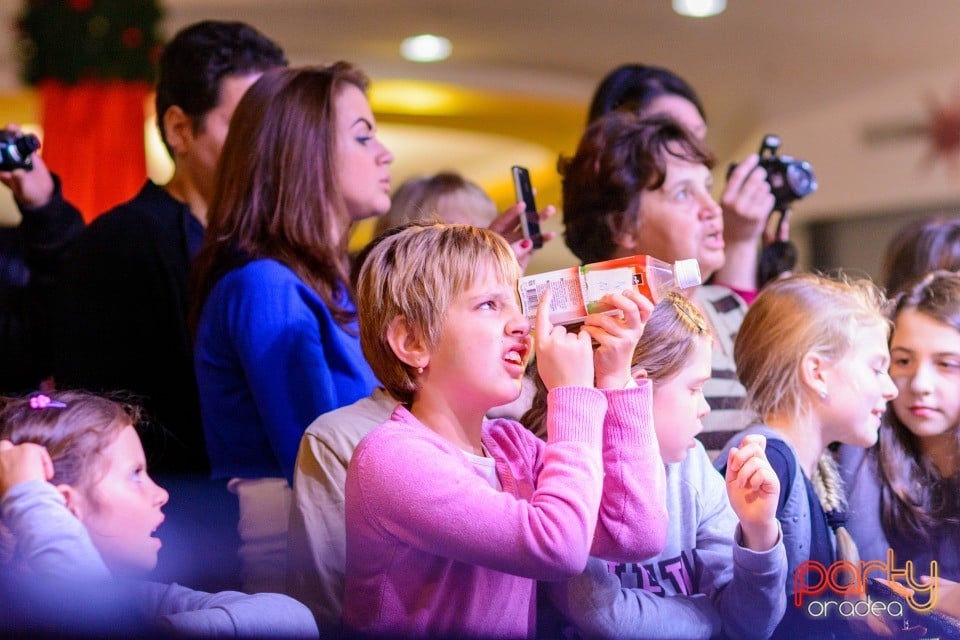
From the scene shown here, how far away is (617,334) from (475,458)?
17 cm

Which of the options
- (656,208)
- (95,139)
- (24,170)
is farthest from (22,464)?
(95,139)

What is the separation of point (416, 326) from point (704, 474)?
367mm

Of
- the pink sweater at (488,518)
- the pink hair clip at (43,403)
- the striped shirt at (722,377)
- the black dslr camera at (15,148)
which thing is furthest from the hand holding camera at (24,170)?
the striped shirt at (722,377)

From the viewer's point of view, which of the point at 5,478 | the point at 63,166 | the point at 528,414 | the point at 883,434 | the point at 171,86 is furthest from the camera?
the point at 63,166

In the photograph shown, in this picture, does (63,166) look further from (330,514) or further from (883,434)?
(883,434)

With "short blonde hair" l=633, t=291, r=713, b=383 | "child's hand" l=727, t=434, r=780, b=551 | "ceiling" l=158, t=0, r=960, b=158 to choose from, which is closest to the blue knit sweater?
"short blonde hair" l=633, t=291, r=713, b=383

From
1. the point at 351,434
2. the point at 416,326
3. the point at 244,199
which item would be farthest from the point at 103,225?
the point at 416,326

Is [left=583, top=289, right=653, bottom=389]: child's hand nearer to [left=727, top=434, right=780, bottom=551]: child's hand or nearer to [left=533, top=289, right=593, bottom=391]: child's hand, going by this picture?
[left=533, top=289, right=593, bottom=391]: child's hand

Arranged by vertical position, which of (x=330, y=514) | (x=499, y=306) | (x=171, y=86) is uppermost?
(x=171, y=86)

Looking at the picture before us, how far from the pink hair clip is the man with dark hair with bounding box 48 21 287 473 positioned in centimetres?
30

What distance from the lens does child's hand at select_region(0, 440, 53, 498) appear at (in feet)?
3.16

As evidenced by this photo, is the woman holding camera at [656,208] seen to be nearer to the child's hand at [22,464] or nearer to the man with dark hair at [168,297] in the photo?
the man with dark hair at [168,297]

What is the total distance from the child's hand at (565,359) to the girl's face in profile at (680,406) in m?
0.18

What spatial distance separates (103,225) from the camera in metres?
1.49
